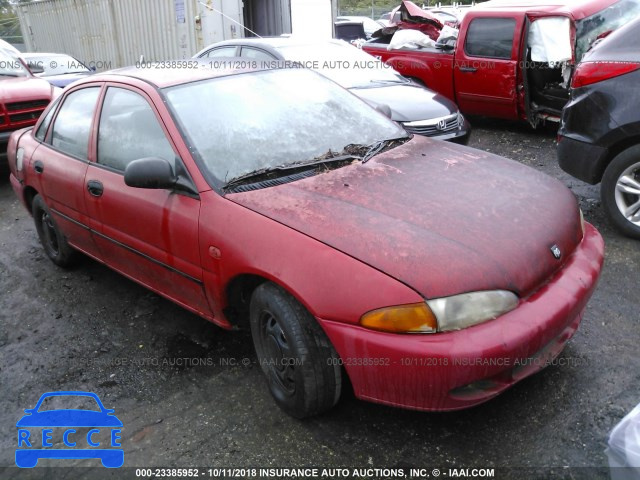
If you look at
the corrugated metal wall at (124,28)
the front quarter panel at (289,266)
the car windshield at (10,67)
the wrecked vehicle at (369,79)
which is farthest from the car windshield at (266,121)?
the corrugated metal wall at (124,28)

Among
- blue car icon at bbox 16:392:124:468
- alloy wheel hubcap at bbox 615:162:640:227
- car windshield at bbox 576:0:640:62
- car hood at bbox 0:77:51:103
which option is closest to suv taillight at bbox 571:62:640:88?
alloy wheel hubcap at bbox 615:162:640:227

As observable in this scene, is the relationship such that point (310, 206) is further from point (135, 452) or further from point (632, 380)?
point (632, 380)

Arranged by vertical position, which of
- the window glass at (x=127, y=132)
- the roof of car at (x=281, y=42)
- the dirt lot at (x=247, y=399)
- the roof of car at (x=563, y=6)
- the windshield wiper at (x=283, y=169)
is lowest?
the dirt lot at (x=247, y=399)

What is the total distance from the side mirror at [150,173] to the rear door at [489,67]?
5.68 metres

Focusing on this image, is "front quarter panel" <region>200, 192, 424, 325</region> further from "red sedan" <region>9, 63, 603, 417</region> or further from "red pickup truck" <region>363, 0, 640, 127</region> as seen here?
"red pickup truck" <region>363, 0, 640, 127</region>

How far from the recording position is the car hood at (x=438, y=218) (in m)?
2.31

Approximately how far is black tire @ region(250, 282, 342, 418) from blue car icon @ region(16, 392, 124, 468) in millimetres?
813

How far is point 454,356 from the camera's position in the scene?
2.15 metres

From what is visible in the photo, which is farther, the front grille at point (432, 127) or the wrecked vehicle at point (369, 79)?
the wrecked vehicle at point (369, 79)

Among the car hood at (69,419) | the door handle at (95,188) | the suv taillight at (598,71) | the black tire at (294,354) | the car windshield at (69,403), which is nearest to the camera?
the black tire at (294,354)

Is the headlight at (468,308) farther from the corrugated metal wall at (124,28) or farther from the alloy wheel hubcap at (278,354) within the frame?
the corrugated metal wall at (124,28)

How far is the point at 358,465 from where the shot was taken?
245 centimetres

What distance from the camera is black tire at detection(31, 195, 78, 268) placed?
444 centimetres

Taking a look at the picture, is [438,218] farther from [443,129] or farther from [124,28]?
[124,28]
